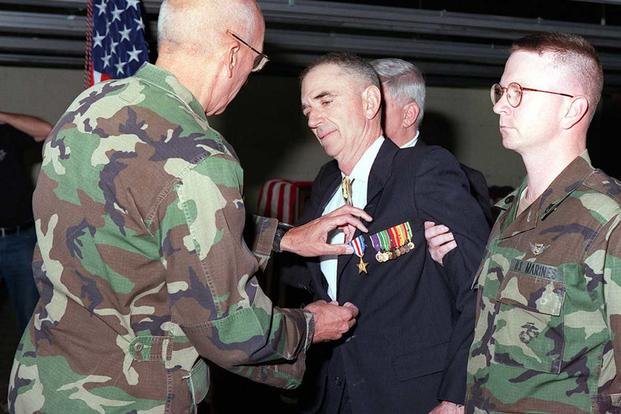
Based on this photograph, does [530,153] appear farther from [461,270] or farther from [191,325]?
[191,325]

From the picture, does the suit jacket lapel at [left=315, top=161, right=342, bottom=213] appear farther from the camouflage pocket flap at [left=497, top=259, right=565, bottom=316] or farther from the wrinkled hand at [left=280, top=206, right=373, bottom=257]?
the camouflage pocket flap at [left=497, top=259, right=565, bottom=316]

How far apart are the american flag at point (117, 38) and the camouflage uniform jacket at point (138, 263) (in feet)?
6.34

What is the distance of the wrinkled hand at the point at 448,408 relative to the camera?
2.00 metres

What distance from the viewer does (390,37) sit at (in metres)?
5.36

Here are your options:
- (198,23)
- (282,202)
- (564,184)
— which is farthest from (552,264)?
(282,202)

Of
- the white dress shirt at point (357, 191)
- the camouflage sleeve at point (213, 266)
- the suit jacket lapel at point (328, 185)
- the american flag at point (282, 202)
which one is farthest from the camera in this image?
the american flag at point (282, 202)

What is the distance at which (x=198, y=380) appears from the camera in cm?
176

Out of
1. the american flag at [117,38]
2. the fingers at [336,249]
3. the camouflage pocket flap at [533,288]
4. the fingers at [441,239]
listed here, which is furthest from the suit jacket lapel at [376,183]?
the american flag at [117,38]

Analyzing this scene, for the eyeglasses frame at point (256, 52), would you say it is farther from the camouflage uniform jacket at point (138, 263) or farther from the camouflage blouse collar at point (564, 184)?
the camouflage blouse collar at point (564, 184)

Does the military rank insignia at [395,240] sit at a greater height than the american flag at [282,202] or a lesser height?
greater

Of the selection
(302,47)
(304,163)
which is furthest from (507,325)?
(304,163)

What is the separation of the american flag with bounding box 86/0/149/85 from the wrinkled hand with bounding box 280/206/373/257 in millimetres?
1758

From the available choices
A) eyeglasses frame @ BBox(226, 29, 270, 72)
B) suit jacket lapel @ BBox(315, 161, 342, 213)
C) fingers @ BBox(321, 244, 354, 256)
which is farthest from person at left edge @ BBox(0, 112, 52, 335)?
eyeglasses frame @ BBox(226, 29, 270, 72)

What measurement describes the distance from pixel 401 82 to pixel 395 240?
134 centimetres
